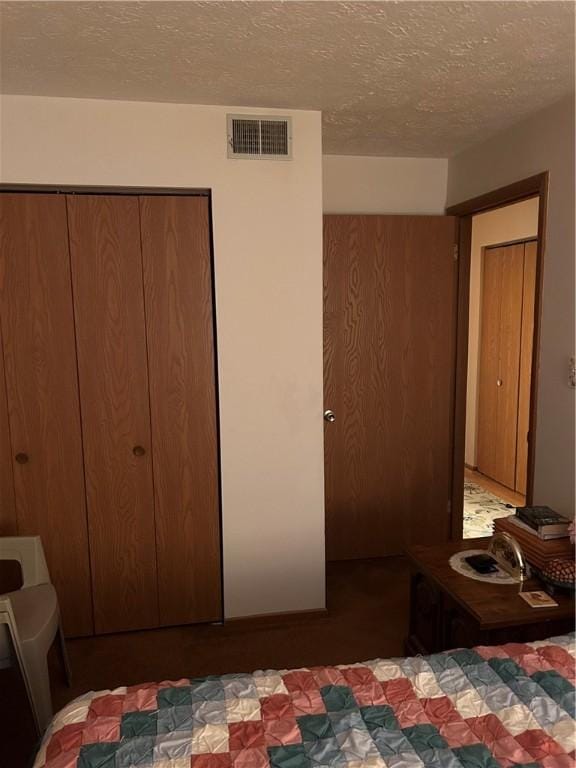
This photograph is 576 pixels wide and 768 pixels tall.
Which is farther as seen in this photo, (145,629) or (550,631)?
(145,629)

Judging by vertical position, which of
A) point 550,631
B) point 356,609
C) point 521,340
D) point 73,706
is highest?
point 521,340

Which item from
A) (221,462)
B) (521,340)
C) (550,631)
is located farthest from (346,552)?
(521,340)

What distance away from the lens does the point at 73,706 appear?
5.08ft

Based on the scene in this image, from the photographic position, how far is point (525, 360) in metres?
4.75

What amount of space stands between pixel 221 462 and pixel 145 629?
2.98 ft

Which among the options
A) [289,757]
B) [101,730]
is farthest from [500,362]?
[101,730]

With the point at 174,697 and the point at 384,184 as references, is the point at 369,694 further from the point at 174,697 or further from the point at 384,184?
the point at 384,184

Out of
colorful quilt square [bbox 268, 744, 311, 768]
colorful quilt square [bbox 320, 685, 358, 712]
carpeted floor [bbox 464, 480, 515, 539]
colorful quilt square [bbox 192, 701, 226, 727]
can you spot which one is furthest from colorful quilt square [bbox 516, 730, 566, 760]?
carpeted floor [bbox 464, 480, 515, 539]

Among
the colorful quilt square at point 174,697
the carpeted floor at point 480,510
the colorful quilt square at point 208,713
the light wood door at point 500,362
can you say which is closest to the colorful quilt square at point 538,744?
the colorful quilt square at point 208,713

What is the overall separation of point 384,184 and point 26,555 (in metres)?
2.81

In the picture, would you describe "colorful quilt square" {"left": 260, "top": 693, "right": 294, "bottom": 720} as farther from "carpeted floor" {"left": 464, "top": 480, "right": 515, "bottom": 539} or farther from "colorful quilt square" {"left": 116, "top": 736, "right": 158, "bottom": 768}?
"carpeted floor" {"left": 464, "top": 480, "right": 515, "bottom": 539}

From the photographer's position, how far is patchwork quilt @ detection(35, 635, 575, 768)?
1.36 metres

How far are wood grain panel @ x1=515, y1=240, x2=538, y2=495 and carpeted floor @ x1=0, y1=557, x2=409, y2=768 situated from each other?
2040 mm

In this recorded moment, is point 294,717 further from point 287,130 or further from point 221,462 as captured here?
point 287,130
